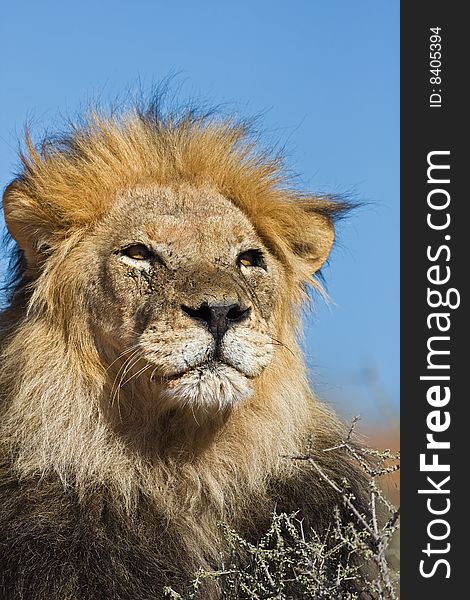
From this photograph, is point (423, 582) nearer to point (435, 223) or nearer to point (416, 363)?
point (416, 363)

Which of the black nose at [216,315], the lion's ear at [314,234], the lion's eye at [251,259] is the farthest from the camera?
the lion's ear at [314,234]

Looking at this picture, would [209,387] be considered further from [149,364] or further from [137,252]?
[137,252]

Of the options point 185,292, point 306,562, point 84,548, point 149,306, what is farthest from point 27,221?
point 306,562

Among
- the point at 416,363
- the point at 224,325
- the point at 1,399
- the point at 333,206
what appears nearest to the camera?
the point at 224,325

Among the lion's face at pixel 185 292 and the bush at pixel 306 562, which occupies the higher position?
the lion's face at pixel 185 292

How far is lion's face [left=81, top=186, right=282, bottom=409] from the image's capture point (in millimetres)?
4641

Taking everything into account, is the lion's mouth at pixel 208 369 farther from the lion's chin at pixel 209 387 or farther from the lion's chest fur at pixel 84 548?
the lion's chest fur at pixel 84 548

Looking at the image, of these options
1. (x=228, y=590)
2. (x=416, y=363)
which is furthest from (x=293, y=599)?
(x=416, y=363)

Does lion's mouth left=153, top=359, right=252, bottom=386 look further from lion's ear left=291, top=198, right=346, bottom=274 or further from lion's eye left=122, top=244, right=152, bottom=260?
lion's ear left=291, top=198, right=346, bottom=274

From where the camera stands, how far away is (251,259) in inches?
211

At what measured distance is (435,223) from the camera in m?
5.07

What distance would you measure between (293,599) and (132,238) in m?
1.75

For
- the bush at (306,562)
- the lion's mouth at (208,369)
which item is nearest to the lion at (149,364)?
the lion's mouth at (208,369)

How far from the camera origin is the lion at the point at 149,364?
4.74 meters
